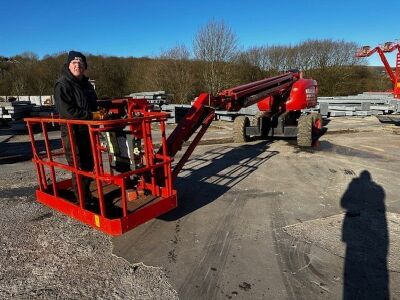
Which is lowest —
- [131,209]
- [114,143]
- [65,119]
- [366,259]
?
[366,259]

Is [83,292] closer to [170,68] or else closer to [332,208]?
[332,208]

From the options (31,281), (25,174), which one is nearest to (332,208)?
(31,281)

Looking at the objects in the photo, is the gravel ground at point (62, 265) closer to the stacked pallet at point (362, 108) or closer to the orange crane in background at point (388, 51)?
the stacked pallet at point (362, 108)

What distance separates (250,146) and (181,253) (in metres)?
6.71

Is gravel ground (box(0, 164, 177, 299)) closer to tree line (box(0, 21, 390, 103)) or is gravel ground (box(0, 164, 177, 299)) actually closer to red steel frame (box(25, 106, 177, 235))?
red steel frame (box(25, 106, 177, 235))

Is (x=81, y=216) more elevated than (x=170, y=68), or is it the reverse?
(x=170, y=68)

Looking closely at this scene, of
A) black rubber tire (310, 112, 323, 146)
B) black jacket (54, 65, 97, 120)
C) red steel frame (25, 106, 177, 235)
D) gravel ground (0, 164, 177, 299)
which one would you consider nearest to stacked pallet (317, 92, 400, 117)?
black rubber tire (310, 112, 323, 146)

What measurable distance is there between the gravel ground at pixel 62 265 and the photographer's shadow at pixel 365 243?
173cm

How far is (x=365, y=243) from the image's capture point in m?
4.05

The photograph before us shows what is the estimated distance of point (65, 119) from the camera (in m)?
4.10

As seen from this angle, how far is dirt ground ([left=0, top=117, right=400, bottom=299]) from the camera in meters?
3.27

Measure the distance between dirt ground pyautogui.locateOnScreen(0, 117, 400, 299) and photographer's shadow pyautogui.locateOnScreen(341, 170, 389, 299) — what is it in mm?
13

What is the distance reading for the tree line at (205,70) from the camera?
26.3m

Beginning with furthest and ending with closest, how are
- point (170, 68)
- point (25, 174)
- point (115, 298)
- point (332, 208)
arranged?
point (170, 68), point (25, 174), point (332, 208), point (115, 298)
